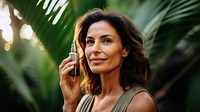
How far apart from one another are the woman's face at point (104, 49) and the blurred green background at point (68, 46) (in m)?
1.43

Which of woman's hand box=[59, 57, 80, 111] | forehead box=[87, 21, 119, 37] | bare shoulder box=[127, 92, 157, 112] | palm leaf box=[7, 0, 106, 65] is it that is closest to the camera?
bare shoulder box=[127, 92, 157, 112]

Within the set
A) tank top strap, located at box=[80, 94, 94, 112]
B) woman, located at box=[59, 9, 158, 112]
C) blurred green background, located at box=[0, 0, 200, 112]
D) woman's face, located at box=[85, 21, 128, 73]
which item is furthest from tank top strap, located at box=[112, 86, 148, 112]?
blurred green background, located at box=[0, 0, 200, 112]

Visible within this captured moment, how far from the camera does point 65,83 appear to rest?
2.51m

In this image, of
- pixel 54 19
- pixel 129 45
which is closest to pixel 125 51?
pixel 129 45

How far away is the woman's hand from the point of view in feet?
8.18

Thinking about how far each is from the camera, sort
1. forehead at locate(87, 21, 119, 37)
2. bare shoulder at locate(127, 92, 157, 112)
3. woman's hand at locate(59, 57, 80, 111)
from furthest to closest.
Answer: woman's hand at locate(59, 57, 80, 111) → forehead at locate(87, 21, 119, 37) → bare shoulder at locate(127, 92, 157, 112)

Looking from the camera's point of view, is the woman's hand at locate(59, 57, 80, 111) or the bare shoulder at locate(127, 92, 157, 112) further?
the woman's hand at locate(59, 57, 80, 111)

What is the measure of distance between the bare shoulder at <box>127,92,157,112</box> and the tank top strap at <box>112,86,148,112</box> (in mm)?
17

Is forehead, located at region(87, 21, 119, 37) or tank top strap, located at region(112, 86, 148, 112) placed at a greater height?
forehead, located at region(87, 21, 119, 37)

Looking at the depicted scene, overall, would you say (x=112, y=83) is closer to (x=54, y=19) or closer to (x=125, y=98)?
(x=125, y=98)

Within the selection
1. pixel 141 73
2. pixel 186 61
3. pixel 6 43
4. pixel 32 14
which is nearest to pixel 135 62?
pixel 141 73

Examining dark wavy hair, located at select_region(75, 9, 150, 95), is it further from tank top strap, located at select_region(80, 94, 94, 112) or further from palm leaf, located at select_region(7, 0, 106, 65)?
palm leaf, located at select_region(7, 0, 106, 65)

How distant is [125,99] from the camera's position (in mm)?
2277

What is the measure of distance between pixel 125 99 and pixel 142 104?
9 centimetres
